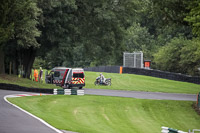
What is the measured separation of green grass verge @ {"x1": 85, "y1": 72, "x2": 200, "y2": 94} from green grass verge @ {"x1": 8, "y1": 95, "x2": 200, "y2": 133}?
11396 millimetres

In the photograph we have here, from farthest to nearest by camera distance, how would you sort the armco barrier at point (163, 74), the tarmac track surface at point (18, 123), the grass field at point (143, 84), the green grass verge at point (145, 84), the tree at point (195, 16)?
the armco barrier at point (163, 74) → the green grass verge at point (145, 84) → the grass field at point (143, 84) → the tree at point (195, 16) → the tarmac track surface at point (18, 123)

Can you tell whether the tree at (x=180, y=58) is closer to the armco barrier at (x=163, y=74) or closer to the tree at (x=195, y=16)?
the armco barrier at (x=163, y=74)

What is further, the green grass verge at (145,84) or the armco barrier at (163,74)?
the armco barrier at (163,74)

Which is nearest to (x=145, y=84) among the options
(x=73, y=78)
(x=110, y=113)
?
(x=73, y=78)

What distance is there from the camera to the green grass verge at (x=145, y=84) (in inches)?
1491

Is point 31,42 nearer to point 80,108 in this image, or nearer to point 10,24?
point 10,24

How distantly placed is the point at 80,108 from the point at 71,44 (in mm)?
21738

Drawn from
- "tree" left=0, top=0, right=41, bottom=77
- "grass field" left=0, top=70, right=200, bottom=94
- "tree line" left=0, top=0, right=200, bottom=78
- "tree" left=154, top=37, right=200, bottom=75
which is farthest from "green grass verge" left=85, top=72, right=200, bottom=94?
"tree" left=0, top=0, right=41, bottom=77

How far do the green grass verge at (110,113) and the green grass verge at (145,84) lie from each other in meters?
11.4

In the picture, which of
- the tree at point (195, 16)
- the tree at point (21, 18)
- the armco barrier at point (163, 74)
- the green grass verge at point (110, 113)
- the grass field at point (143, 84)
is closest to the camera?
the green grass verge at point (110, 113)

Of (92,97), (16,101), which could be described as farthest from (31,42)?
(16,101)

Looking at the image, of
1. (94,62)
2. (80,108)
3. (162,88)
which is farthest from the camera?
(94,62)

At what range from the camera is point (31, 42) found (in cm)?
3472

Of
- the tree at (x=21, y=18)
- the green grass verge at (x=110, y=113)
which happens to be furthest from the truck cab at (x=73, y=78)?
the green grass verge at (x=110, y=113)
